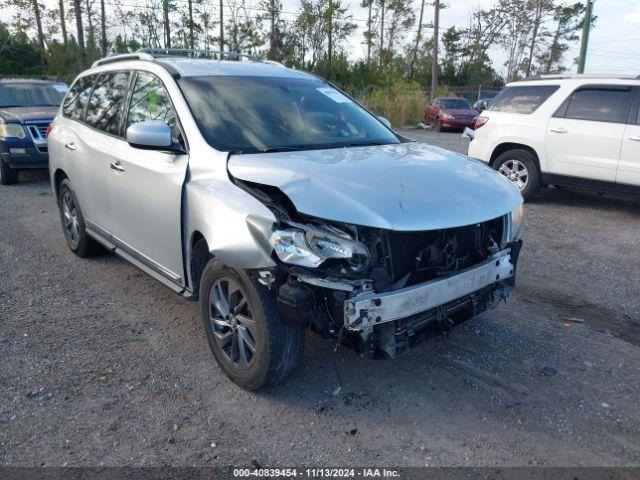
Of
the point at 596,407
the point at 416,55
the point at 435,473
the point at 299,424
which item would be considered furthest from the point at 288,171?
the point at 416,55

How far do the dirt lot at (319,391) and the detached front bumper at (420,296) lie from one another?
647mm

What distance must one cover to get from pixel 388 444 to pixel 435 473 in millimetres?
293

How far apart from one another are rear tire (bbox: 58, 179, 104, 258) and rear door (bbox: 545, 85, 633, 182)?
6.34 metres

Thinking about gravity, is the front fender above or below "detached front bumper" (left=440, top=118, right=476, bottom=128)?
above

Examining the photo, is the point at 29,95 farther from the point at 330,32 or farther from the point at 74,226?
the point at 330,32

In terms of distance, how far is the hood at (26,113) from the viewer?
9.41 metres

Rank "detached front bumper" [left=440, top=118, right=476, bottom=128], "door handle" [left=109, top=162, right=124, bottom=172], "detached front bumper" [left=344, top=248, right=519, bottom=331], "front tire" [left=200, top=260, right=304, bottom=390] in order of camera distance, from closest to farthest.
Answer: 1. "detached front bumper" [left=344, top=248, right=519, bottom=331]
2. "front tire" [left=200, top=260, right=304, bottom=390]
3. "door handle" [left=109, top=162, right=124, bottom=172]
4. "detached front bumper" [left=440, top=118, right=476, bottom=128]

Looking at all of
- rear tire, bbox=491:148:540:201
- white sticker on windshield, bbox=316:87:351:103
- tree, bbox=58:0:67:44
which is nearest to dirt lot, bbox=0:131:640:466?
white sticker on windshield, bbox=316:87:351:103

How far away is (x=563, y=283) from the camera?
5051mm

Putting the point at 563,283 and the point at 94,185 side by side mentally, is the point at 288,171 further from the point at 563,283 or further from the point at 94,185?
the point at 563,283

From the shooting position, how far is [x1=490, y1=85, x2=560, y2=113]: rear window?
321 inches

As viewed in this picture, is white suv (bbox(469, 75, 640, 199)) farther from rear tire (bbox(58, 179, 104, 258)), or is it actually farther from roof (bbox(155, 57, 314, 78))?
rear tire (bbox(58, 179, 104, 258))

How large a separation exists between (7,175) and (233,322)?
855cm

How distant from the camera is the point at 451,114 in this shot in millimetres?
23328
